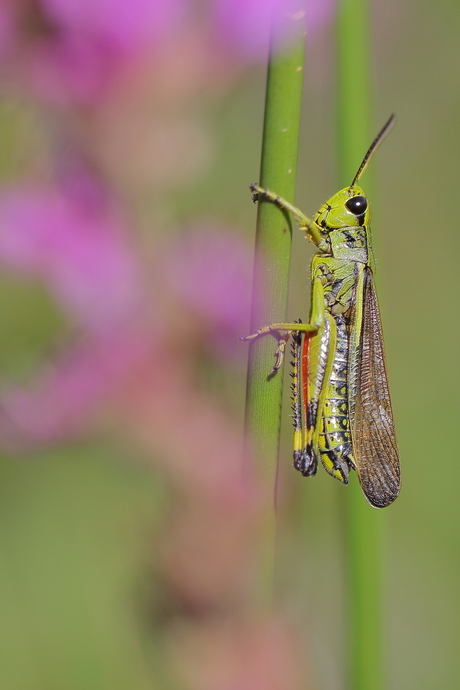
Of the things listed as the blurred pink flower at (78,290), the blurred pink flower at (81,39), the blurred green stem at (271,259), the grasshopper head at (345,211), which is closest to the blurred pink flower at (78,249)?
the blurred pink flower at (78,290)

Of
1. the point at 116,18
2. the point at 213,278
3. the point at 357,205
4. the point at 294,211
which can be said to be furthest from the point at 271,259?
the point at 116,18

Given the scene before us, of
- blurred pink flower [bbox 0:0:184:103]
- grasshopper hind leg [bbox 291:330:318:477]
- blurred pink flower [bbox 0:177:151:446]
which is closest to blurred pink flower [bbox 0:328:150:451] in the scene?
blurred pink flower [bbox 0:177:151:446]

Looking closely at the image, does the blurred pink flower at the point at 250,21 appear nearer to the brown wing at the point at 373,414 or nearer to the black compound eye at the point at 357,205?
the black compound eye at the point at 357,205

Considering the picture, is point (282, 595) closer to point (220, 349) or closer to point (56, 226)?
point (220, 349)

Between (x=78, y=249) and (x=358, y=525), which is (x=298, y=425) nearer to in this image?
(x=358, y=525)

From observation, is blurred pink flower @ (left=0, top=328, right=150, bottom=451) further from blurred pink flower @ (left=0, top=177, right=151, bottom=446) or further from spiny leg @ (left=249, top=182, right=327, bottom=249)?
spiny leg @ (left=249, top=182, right=327, bottom=249)

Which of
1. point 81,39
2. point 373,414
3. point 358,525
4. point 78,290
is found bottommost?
point 358,525
